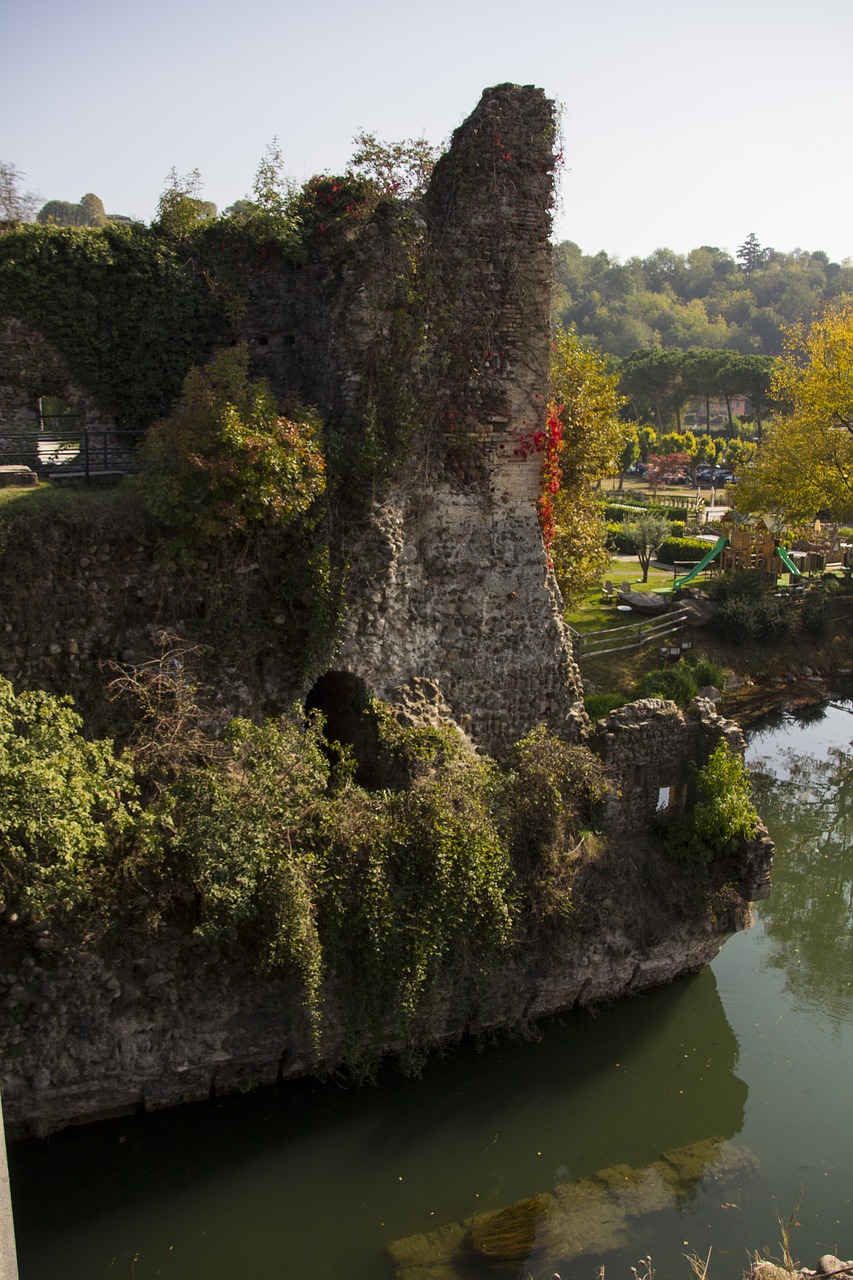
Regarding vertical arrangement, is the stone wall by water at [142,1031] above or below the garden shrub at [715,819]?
below

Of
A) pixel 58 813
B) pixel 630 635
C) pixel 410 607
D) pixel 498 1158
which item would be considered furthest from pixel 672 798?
pixel 630 635

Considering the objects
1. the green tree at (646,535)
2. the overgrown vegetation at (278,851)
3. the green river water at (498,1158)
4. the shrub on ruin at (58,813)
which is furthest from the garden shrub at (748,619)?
the shrub on ruin at (58,813)

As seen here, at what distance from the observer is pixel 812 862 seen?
1733cm

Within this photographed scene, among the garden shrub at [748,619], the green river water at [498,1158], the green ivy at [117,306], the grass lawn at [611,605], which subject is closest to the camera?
the green river water at [498,1158]

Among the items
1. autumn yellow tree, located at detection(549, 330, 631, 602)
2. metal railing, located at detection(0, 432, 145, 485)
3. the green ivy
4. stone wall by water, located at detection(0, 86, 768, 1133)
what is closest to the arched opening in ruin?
stone wall by water, located at detection(0, 86, 768, 1133)

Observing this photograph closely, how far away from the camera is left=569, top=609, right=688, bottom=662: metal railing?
22.6m

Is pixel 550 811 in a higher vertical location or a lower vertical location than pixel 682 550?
lower

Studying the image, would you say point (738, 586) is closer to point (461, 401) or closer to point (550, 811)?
point (461, 401)

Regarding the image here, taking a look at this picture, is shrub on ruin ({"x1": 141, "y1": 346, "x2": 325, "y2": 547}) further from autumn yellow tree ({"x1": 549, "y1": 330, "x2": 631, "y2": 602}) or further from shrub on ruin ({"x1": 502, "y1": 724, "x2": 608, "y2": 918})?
autumn yellow tree ({"x1": 549, "y1": 330, "x2": 631, "y2": 602})

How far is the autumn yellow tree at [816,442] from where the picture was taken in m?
27.4

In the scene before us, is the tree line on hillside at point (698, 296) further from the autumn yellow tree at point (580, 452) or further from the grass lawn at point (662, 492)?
the autumn yellow tree at point (580, 452)

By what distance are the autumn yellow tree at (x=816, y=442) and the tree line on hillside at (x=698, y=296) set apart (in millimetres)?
58654

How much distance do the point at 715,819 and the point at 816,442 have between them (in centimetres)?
1792

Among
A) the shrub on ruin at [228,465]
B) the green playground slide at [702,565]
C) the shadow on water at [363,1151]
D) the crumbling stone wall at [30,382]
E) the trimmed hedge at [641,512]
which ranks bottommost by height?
the shadow on water at [363,1151]
